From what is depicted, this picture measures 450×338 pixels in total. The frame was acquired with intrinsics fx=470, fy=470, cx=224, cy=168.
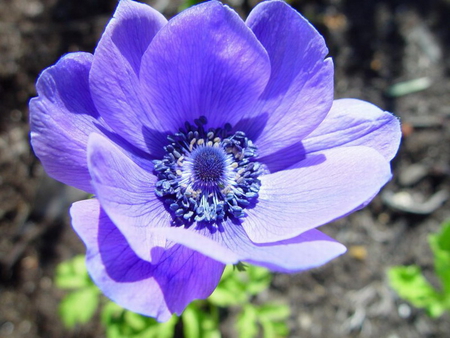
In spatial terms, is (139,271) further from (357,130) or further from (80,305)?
(80,305)

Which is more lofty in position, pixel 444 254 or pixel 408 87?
pixel 408 87

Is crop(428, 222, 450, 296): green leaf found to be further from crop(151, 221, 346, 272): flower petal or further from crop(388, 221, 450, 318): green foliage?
crop(151, 221, 346, 272): flower petal

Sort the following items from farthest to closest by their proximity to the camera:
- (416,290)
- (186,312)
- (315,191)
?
(416,290) → (186,312) → (315,191)

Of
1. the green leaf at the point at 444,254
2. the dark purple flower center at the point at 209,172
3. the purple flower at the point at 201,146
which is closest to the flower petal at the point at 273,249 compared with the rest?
the purple flower at the point at 201,146

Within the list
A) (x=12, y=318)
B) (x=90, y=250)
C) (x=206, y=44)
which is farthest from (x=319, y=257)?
(x=12, y=318)

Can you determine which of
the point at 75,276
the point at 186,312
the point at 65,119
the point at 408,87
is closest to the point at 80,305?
the point at 75,276
